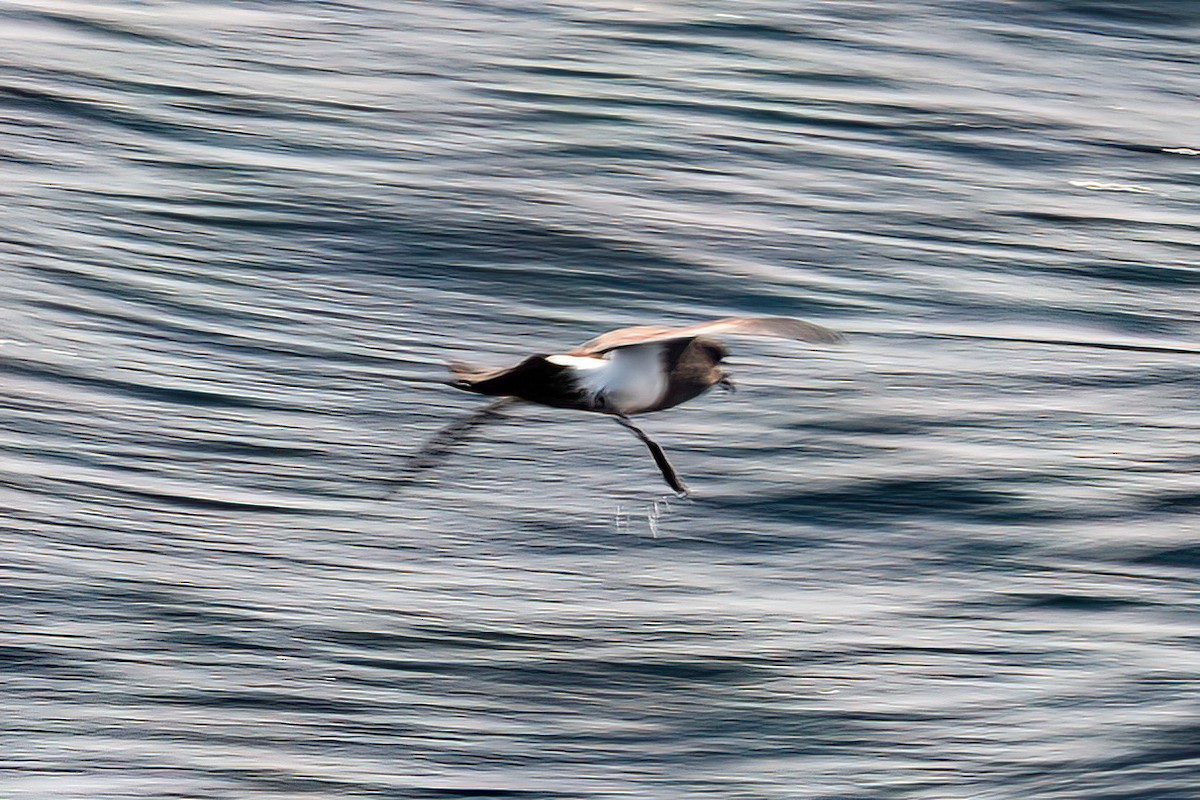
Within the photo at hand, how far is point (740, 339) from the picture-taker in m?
5.60

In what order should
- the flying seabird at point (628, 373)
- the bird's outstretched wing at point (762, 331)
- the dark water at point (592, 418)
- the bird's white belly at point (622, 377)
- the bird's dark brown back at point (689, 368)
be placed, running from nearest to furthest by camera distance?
the bird's outstretched wing at point (762, 331), the flying seabird at point (628, 373), the bird's white belly at point (622, 377), the bird's dark brown back at point (689, 368), the dark water at point (592, 418)

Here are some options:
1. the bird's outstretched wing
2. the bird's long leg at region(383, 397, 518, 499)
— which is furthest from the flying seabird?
the bird's long leg at region(383, 397, 518, 499)

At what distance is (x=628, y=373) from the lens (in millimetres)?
3588

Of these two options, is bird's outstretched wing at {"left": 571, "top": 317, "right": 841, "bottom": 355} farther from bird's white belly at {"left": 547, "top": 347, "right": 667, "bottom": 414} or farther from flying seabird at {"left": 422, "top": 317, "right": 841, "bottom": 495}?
bird's white belly at {"left": 547, "top": 347, "right": 667, "bottom": 414}

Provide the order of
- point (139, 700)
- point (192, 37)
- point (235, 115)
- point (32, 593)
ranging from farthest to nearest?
1. point (192, 37)
2. point (235, 115)
3. point (32, 593)
4. point (139, 700)

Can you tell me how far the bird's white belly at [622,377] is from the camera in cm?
350

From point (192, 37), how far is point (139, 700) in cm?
442

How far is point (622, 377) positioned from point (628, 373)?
0.02m

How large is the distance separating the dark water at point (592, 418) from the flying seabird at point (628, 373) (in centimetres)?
79

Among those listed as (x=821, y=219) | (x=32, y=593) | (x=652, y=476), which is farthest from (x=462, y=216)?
(x=32, y=593)

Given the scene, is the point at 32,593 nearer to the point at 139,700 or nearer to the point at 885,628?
the point at 139,700

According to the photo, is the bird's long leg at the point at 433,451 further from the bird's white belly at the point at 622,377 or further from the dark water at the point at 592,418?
the bird's white belly at the point at 622,377

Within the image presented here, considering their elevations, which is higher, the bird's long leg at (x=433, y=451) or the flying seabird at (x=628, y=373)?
the flying seabird at (x=628, y=373)

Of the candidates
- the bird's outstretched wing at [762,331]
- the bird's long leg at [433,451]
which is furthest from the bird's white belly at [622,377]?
the bird's long leg at [433,451]
